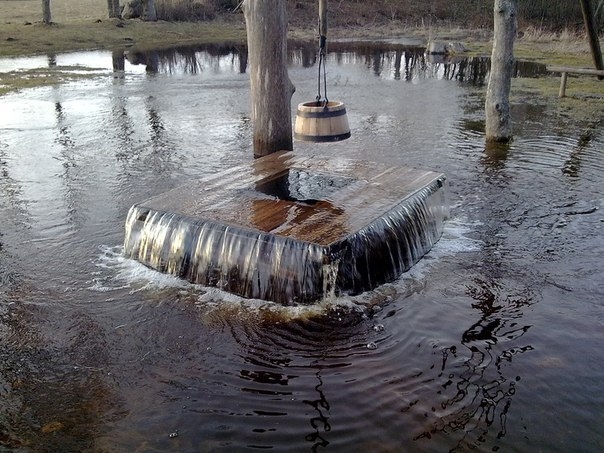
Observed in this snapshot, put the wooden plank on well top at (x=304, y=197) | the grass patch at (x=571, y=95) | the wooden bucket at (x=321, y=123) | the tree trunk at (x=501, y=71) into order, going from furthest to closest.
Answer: the grass patch at (x=571, y=95) < the tree trunk at (x=501, y=71) < the wooden bucket at (x=321, y=123) < the wooden plank on well top at (x=304, y=197)

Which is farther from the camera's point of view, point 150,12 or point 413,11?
point 413,11

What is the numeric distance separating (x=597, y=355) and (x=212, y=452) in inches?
126

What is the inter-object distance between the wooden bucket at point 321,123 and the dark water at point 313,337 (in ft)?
5.67

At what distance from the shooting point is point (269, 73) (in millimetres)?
8398

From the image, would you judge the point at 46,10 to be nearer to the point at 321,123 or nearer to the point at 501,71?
the point at 501,71

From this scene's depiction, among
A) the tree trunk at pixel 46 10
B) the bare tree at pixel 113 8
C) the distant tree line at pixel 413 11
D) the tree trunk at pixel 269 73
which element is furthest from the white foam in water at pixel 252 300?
the bare tree at pixel 113 8

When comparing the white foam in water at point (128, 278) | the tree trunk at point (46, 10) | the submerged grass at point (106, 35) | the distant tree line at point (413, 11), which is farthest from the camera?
the distant tree line at point (413, 11)

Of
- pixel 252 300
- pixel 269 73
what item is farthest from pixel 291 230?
pixel 269 73

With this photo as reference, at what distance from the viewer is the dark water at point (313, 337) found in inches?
157

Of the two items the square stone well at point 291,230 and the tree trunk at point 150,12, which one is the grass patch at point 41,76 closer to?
the square stone well at point 291,230

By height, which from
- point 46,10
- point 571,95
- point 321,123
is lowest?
point 571,95

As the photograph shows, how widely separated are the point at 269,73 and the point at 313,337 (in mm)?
4680

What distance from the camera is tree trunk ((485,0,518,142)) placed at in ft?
34.1

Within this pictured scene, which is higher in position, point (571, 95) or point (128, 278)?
point (571, 95)
